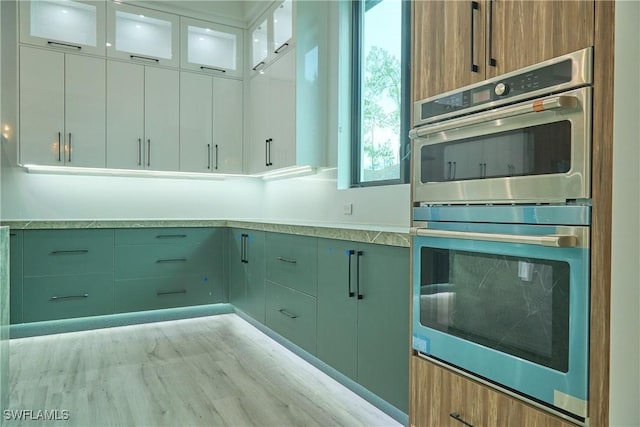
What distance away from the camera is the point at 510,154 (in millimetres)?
1249

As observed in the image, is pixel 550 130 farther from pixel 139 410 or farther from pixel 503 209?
pixel 139 410

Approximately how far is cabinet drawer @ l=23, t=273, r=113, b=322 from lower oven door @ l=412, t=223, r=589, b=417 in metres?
2.81

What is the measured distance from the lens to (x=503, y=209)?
1255 millimetres

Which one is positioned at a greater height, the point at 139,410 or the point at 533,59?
the point at 533,59

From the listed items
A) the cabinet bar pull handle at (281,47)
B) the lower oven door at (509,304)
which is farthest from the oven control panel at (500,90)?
the cabinet bar pull handle at (281,47)

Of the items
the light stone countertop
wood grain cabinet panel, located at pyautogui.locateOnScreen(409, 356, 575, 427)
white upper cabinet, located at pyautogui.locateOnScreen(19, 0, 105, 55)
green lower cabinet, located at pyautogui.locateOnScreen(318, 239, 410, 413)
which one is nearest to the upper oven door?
the light stone countertop

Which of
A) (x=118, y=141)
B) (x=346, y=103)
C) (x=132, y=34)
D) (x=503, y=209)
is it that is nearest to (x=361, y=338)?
(x=503, y=209)

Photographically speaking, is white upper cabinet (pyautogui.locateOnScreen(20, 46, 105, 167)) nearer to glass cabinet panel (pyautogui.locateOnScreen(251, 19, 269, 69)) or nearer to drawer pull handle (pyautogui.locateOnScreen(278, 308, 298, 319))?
glass cabinet panel (pyautogui.locateOnScreen(251, 19, 269, 69))

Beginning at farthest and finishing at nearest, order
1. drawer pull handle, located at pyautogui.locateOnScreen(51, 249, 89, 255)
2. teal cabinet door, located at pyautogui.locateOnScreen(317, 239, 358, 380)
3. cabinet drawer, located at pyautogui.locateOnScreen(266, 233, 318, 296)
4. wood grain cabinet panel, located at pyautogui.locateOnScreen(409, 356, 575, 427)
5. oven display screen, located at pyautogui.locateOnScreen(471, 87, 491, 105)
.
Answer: drawer pull handle, located at pyautogui.locateOnScreen(51, 249, 89, 255) < cabinet drawer, located at pyautogui.locateOnScreen(266, 233, 318, 296) < teal cabinet door, located at pyautogui.locateOnScreen(317, 239, 358, 380) < oven display screen, located at pyautogui.locateOnScreen(471, 87, 491, 105) < wood grain cabinet panel, located at pyautogui.locateOnScreen(409, 356, 575, 427)

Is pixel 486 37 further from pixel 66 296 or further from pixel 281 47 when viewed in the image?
pixel 66 296

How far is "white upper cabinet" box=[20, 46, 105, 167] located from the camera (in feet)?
11.4

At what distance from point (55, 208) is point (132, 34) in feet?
5.66

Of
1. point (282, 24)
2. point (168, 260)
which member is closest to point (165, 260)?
point (168, 260)

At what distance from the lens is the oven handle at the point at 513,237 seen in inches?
42.3
